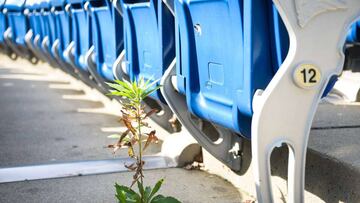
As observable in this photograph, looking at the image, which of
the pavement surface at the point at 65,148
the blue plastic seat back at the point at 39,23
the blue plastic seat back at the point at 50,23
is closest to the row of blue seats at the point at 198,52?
the pavement surface at the point at 65,148

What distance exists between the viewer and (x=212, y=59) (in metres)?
1.67

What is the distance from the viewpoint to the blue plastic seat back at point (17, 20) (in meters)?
6.54

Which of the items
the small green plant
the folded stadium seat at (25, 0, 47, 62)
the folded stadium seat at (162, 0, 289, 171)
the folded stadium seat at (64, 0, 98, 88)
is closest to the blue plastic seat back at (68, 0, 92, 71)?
the folded stadium seat at (64, 0, 98, 88)

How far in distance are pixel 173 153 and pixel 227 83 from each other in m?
0.91

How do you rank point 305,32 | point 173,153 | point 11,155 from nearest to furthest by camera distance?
1. point 305,32
2. point 173,153
3. point 11,155

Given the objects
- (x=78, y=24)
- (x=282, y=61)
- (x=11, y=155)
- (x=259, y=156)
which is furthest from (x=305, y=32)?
(x=78, y=24)

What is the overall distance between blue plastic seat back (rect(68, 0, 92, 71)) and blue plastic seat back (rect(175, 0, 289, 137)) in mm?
1850

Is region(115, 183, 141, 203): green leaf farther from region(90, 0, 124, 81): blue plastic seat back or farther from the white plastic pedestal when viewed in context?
region(90, 0, 124, 81): blue plastic seat back

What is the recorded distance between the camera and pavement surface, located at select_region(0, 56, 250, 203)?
78.3 inches

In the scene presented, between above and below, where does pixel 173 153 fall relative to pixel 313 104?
below

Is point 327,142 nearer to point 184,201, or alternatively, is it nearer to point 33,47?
point 184,201

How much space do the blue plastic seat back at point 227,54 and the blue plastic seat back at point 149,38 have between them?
0.28m

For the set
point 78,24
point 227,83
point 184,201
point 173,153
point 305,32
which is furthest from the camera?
point 78,24

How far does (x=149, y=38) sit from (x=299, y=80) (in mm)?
1180
